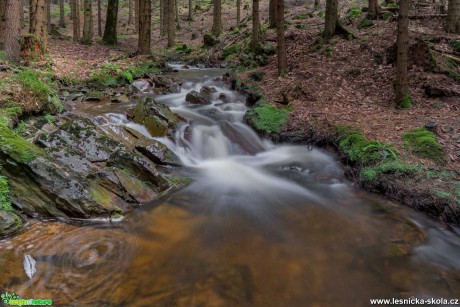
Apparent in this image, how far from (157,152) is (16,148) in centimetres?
279

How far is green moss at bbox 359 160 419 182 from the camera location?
596 centimetres

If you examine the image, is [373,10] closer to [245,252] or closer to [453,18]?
[453,18]

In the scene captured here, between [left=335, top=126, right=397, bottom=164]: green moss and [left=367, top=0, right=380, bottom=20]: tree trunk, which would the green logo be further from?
[left=367, top=0, right=380, bottom=20]: tree trunk

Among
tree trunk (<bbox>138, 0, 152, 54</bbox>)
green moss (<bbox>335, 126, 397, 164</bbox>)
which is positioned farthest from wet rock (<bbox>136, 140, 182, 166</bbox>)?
tree trunk (<bbox>138, 0, 152, 54</bbox>)

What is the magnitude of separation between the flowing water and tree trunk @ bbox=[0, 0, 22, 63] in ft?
25.5

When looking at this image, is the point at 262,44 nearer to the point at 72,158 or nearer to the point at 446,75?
the point at 446,75

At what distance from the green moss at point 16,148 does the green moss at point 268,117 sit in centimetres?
547

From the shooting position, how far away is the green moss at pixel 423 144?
6.23 metres

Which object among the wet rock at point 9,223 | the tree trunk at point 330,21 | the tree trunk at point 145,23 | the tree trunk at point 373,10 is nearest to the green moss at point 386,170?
the wet rock at point 9,223

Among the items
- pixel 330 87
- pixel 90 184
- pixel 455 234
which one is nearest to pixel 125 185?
pixel 90 184

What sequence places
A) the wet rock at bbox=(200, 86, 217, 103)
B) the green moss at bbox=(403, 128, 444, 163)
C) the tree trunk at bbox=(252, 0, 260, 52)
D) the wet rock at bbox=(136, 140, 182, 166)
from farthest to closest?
1. the tree trunk at bbox=(252, 0, 260, 52)
2. the wet rock at bbox=(200, 86, 217, 103)
3. the wet rock at bbox=(136, 140, 182, 166)
4. the green moss at bbox=(403, 128, 444, 163)

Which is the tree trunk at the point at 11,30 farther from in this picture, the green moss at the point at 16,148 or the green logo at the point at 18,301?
the green logo at the point at 18,301

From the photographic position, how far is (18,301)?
329cm

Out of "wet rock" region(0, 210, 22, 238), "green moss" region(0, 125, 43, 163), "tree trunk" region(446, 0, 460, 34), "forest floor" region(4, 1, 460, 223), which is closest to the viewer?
"wet rock" region(0, 210, 22, 238)
